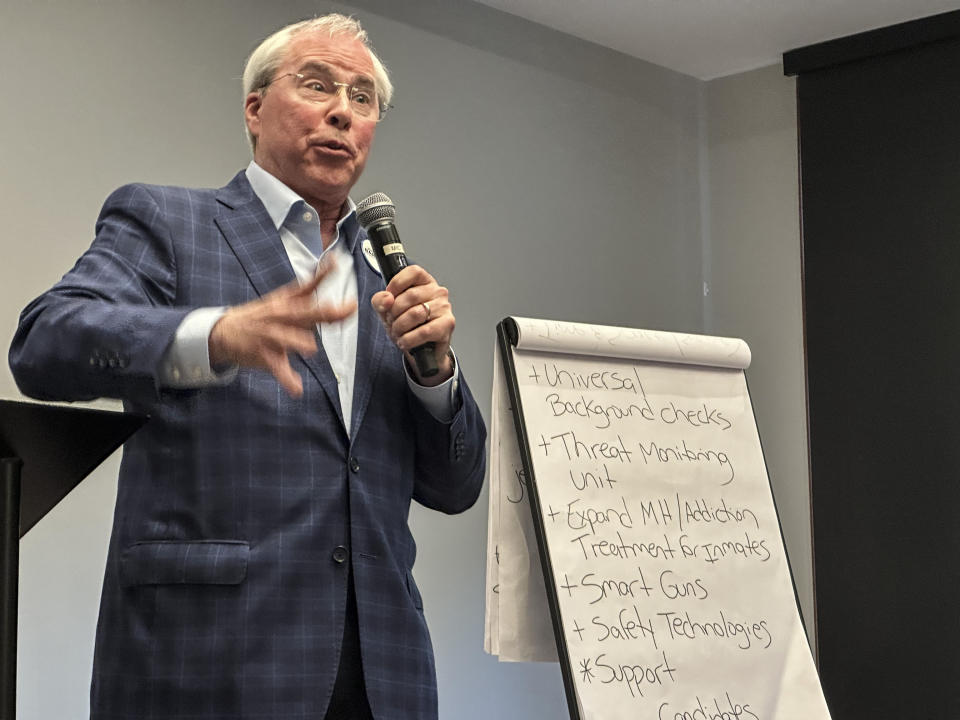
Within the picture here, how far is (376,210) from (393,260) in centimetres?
10

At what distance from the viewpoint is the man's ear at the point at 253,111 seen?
1771 millimetres

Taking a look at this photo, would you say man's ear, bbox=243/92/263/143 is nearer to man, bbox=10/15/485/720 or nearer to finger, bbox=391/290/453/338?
man, bbox=10/15/485/720

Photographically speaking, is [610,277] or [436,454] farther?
[610,277]

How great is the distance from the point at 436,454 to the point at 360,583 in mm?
255

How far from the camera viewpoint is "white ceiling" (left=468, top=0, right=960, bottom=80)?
374 cm

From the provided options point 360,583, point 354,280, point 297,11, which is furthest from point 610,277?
point 360,583

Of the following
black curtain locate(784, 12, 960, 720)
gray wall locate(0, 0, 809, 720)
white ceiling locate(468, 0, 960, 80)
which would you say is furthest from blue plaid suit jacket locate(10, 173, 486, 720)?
black curtain locate(784, 12, 960, 720)

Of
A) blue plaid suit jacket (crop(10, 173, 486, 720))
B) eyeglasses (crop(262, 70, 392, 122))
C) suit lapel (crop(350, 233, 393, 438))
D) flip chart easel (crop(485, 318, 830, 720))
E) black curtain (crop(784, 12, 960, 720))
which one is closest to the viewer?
blue plaid suit jacket (crop(10, 173, 486, 720))

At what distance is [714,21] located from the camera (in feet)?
12.7

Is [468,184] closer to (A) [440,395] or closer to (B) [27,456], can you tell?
(A) [440,395]

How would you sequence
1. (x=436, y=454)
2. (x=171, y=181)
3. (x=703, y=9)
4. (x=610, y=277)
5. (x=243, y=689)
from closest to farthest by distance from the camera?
(x=243, y=689), (x=436, y=454), (x=171, y=181), (x=703, y=9), (x=610, y=277)

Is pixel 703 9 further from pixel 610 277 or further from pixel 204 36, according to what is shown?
pixel 204 36

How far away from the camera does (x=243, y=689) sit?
1425 mm

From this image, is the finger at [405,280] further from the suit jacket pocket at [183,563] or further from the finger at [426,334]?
the suit jacket pocket at [183,563]
